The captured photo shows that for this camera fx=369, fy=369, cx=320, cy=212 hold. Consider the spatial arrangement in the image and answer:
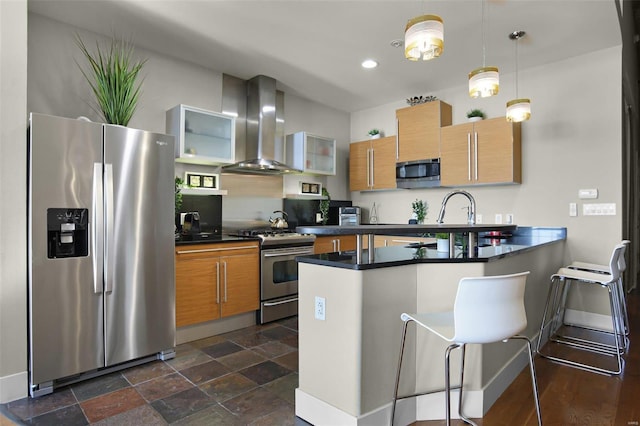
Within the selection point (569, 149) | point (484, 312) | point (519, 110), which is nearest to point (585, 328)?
point (569, 149)

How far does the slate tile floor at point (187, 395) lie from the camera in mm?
2066

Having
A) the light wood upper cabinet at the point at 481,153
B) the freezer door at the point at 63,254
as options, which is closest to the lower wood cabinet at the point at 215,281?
the freezer door at the point at 63,254

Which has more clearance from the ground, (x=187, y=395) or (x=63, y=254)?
(x=63, y=254)

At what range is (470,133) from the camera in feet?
13.9

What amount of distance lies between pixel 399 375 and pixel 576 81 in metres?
3.65

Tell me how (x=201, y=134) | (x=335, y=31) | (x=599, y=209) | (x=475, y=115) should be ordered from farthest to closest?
(x=475, y=115)
(x=201, y=134)
(x=599, y=209)
(x=335, y=31)

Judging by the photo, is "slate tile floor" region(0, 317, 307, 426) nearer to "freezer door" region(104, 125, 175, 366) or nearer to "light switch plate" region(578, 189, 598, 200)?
"freezer door" region(104, 125, 175, 366)

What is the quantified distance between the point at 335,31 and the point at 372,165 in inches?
91.6

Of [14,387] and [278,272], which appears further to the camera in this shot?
[278,272]

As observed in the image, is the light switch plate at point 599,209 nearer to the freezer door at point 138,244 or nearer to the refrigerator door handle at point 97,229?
the freezer door at point 138,244

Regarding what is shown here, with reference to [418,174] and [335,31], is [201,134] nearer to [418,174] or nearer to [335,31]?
[335,31]

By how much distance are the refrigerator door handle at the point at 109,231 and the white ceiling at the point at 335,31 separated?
4.43 feet

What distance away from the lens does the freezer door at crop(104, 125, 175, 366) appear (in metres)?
2.62

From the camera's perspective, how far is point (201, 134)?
374cm
